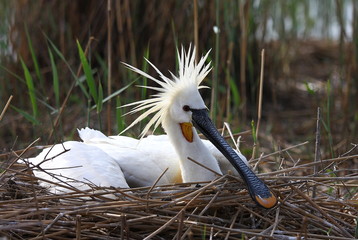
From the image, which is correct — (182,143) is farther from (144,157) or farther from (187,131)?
(144,157)

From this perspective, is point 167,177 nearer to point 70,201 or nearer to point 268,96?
point 70,201

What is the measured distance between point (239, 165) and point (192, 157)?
42 centimetres

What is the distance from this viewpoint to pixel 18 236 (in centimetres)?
398

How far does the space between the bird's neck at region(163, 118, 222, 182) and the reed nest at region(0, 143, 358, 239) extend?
346 mm

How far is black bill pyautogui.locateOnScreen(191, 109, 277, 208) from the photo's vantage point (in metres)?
4.12

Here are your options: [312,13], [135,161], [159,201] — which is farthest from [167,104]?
[312,13]

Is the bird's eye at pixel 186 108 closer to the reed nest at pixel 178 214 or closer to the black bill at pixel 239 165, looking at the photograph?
the black bill at pixel 239 165

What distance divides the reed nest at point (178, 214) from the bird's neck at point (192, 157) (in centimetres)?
35

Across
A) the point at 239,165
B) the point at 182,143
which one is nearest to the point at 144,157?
the point at 182,143

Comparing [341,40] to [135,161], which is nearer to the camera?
[135,161]

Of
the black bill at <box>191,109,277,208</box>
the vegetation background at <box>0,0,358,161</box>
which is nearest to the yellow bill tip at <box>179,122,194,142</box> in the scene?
the black bill at <box>191,109,277,208</box>

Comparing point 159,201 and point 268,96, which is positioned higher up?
point 159,201

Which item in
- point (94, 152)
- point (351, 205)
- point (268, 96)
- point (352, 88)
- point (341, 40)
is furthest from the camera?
point (268, 96)

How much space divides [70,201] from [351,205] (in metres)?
1.57
